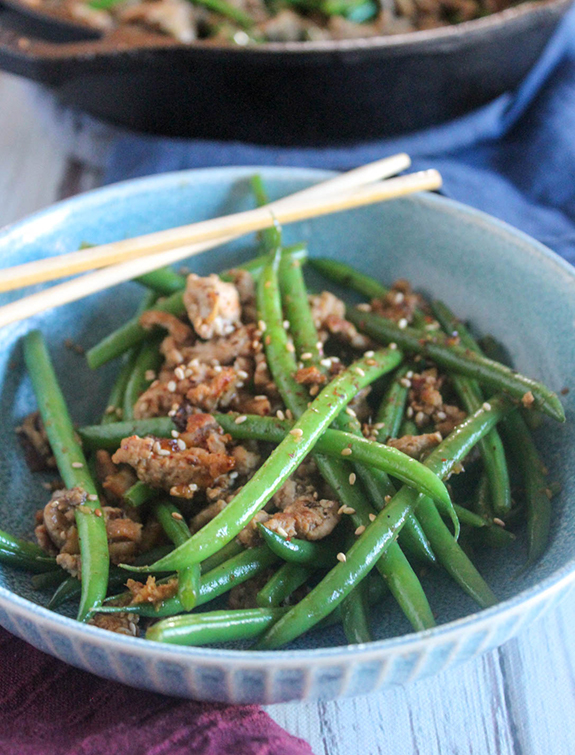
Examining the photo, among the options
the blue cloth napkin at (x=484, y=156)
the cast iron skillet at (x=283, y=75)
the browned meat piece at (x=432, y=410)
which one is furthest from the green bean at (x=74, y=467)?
the blue cloth napkin at (x=484, y=156)

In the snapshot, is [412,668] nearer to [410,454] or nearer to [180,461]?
[410,454]

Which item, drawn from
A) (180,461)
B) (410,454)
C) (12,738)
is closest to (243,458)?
(180,461)

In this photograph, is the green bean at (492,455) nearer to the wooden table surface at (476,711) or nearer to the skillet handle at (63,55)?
the wooden table surface at (476,711)

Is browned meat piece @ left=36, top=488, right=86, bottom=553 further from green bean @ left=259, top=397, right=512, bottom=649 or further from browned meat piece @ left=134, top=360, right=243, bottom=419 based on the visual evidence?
green bean @ left=259, top=397, right=512, bottom=649

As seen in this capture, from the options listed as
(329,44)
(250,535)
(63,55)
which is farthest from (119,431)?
(329,44)

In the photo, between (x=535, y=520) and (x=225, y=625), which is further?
(x=535, y=520)

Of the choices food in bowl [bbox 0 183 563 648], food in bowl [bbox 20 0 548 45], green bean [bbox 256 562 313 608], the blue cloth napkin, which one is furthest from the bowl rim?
green bean [bbox 256 562 313 608]

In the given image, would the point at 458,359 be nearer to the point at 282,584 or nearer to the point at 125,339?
the point at 282,584
